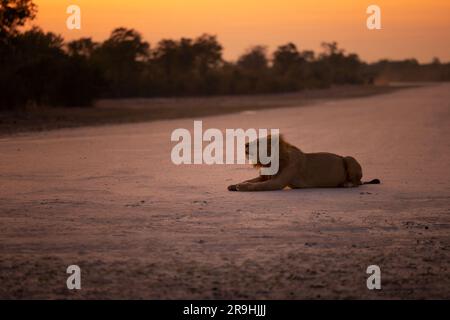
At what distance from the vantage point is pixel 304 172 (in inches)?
442

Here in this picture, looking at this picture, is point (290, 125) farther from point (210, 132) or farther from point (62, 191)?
point (62, 191)

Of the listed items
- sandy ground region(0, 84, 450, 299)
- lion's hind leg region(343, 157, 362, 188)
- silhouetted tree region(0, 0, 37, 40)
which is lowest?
sandy ground region(0, 84, 450, 299)

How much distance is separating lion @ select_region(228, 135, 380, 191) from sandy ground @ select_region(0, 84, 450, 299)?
224mm

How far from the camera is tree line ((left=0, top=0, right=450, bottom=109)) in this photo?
36.7 meters

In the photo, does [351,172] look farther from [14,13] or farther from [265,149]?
[14,13]

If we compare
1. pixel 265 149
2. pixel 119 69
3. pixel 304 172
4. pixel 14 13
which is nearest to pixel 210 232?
pixel 265 149

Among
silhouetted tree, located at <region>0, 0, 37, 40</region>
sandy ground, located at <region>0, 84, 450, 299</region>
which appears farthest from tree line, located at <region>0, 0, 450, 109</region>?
sandy ground, located at <region>0, 84, 450, 299</region>

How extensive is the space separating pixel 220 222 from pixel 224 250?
1346 mm

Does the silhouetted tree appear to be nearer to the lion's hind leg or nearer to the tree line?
the tree line

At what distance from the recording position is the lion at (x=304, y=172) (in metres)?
10.9

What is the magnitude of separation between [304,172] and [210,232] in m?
3.36

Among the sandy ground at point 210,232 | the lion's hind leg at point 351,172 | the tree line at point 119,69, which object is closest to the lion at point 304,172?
the lion's hind leg at point 351,172

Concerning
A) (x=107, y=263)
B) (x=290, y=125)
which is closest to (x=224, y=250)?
(x=107, y=263)

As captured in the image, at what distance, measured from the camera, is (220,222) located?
8.70m
